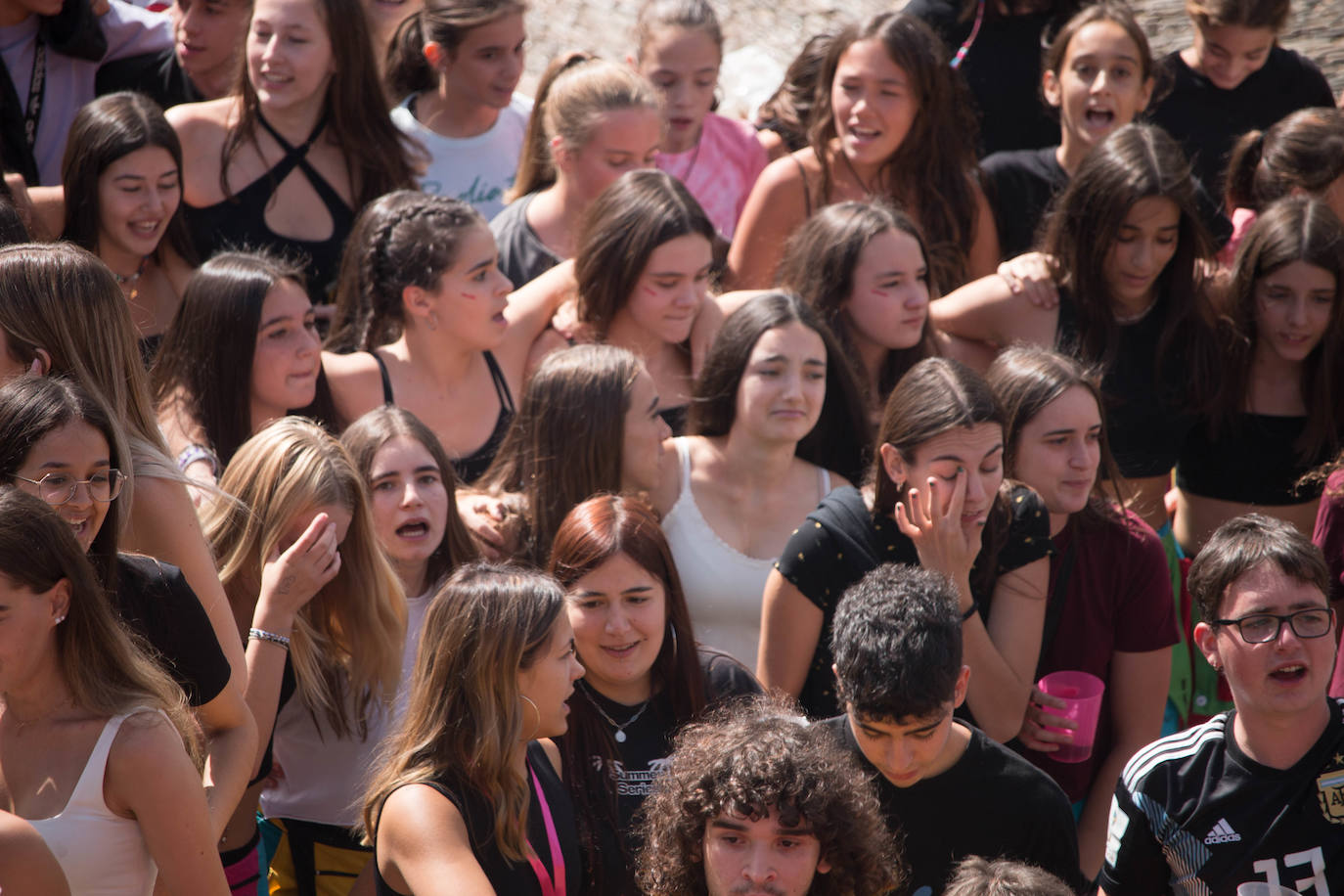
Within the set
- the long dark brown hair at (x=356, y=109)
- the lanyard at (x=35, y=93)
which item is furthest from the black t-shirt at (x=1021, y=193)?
the lanyard at (x=35, y=93)

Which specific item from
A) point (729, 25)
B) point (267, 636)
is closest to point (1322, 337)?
point (267, 636)

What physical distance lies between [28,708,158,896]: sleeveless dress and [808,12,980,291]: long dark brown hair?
3349 mm

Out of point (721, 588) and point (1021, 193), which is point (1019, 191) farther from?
point (721, 588)

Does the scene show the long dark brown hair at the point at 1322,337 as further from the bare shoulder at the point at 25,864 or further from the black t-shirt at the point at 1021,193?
the bare shoulder at the point at 25,864

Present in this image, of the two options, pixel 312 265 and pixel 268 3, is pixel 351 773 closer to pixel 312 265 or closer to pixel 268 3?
pixel 312 265

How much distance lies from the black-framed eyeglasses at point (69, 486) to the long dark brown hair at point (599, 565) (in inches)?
41.5

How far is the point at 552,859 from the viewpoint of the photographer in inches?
105

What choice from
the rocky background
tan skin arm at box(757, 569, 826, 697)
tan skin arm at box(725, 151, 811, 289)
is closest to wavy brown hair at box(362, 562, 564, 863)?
tan skin arm at box(757, 569, 826, 697)

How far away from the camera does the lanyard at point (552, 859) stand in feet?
8.55

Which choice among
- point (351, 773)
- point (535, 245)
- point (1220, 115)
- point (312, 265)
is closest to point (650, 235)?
point (535, 245)

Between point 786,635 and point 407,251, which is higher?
point 407,251

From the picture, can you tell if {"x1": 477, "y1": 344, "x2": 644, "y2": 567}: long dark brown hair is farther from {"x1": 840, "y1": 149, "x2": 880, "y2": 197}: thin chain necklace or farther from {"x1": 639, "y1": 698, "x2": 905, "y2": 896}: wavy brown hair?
{"x1": 840, "y1": 149, "x2": 880, "y2": 197}: thin chain necklace

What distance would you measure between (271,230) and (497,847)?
8.49 ft

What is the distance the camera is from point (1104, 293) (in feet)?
14.1
